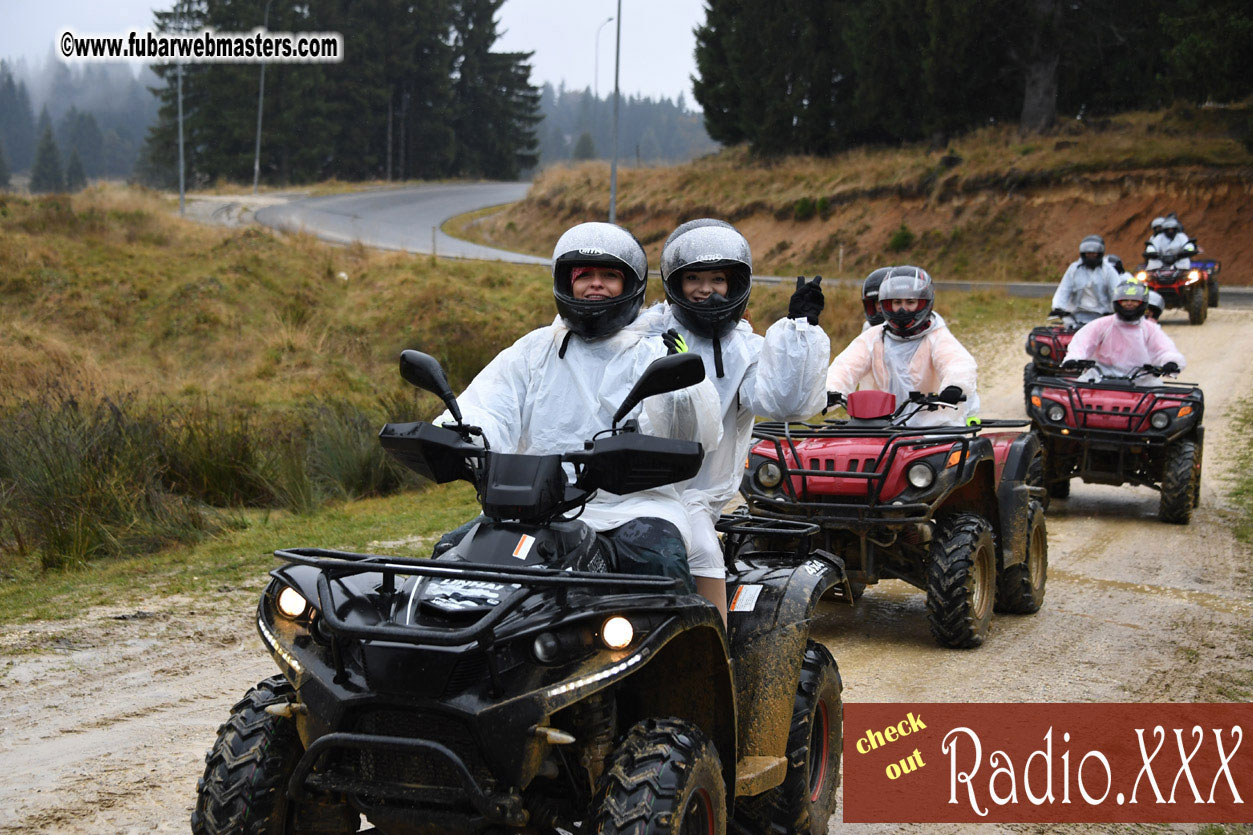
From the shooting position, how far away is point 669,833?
283 centimetres

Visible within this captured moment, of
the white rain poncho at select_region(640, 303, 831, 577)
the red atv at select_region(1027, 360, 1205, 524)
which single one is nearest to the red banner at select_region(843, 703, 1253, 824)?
the white rain poncho at select_region(640, 303, 831, 577)

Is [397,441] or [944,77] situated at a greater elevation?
[944,77]

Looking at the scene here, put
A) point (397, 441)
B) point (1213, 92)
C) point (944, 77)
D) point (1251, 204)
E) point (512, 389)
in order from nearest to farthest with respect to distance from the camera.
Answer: point (397, 441)
point (512, 389)
point (1213, 92)
point (1251, 204)
point (944, 77)

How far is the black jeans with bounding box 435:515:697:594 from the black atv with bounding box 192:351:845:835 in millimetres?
55

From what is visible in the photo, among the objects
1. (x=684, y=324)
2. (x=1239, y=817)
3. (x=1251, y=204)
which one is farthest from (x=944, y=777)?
(x=1251, y=204)

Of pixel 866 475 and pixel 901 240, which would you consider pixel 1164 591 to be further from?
pixel 901 240

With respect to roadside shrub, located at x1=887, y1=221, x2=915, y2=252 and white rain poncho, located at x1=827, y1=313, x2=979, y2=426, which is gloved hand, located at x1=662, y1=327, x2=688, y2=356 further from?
roadside shrub, located at x1=887, y1=221, x2=915, y2=252

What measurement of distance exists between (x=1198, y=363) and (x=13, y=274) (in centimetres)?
2124

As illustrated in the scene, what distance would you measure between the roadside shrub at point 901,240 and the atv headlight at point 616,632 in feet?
124

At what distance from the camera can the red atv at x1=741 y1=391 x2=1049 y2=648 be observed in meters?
6.91

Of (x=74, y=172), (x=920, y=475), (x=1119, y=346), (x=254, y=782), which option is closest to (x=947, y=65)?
(x=1119, y=346)

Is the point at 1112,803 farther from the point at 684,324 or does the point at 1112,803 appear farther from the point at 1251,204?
the point at 1251,204

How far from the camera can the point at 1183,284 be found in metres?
22.9

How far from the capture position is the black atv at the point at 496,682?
285cm
